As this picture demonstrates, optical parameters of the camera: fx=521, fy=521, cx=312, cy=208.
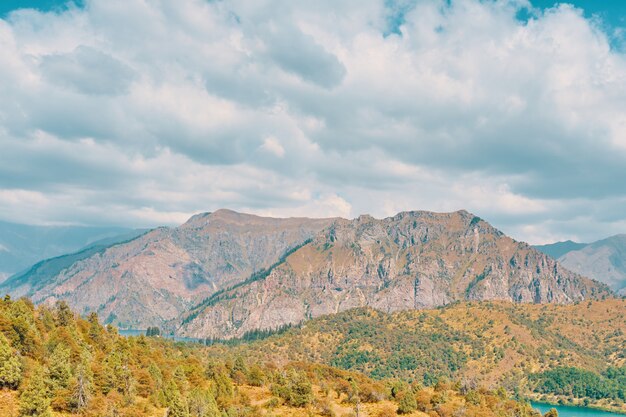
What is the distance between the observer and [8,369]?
253ft

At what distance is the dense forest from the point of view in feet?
248

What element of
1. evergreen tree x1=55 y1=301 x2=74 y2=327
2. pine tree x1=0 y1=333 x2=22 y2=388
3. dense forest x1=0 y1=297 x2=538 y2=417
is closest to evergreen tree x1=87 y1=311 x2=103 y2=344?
dense forest x1=0 y1=297 x2=538 y2=417

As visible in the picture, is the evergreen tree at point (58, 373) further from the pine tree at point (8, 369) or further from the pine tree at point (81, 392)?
the pine tree at point (8, 369)

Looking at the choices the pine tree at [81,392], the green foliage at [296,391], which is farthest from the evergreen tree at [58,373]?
the green foliage at [296,391]

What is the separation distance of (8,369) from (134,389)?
20344mm

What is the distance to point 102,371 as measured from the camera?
89000mm

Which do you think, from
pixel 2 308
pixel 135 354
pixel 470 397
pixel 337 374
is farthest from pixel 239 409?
pixel 337 374

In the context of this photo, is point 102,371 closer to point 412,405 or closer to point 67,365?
point 67,365

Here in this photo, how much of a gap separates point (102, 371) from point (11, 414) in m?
22.0

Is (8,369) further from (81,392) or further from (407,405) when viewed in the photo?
(407,405)

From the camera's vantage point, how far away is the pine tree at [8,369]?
76.6 m

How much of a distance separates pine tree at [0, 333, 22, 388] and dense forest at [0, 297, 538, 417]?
15 centimetres

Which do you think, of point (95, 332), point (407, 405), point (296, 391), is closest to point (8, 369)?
point (296, 391)

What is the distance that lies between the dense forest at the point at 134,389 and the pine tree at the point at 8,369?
0.48ft
